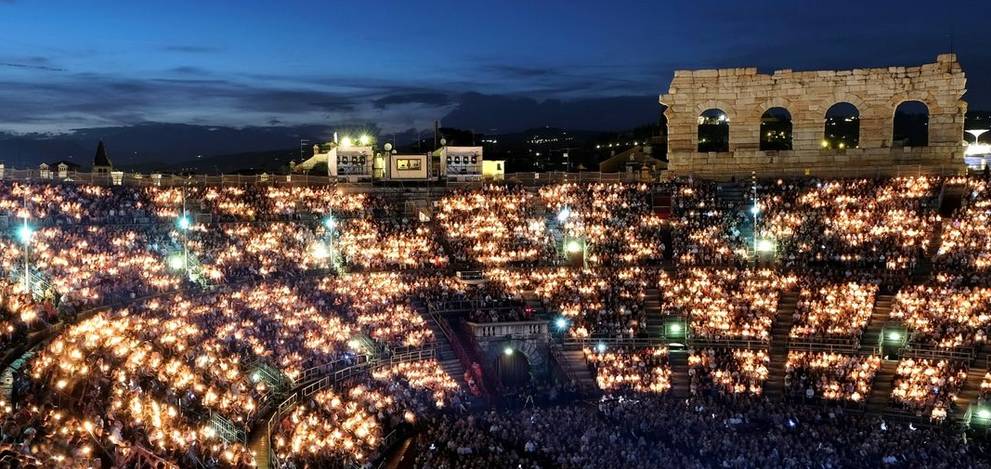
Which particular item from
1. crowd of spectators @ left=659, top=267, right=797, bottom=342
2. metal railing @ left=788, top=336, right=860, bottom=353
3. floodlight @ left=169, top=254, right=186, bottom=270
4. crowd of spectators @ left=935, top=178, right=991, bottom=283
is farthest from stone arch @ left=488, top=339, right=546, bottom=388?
crowd of spectators @ left=935, top=178, right=991, bottom=283

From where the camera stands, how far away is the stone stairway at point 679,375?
3997 cm

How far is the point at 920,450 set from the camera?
30.8 metres

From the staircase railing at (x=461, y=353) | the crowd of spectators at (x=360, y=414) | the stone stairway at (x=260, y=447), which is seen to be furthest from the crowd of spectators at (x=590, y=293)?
the stone stairway at (x=260, y=447)

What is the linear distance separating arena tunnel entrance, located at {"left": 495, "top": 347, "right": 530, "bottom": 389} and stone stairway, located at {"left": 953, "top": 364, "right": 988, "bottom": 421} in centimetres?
1639

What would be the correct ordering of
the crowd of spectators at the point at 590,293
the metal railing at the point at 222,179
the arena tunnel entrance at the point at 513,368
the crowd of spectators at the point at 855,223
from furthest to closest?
the crowd of spectators at the point at 855,223
the metal railing at the point at 222,179
the crowd of spectators at the point at 590,293
the arena tunnel entrance at the point at 513,368

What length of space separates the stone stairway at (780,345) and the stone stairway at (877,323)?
299 cm

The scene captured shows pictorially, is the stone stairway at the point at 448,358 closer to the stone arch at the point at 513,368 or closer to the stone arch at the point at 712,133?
the stone arch at the point at 513,368

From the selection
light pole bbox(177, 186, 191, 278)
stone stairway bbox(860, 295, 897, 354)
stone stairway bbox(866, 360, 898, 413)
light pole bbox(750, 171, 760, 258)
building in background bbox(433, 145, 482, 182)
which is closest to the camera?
stone stairway bbox(866, 360, 898, 413)

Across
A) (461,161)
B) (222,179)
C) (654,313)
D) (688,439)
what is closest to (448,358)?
(654,313)

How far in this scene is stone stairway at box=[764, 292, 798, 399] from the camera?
3972 centimetres

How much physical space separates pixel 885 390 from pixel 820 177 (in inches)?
645

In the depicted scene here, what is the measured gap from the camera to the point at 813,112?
175ft

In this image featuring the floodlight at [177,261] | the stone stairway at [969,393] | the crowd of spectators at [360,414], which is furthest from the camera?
the floodlight at [177,261]

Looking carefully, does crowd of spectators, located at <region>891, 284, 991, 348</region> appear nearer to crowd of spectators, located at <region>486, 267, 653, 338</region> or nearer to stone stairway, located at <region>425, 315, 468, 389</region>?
crowd of spectators, located at <region>486, 267, 653, 338</region>
